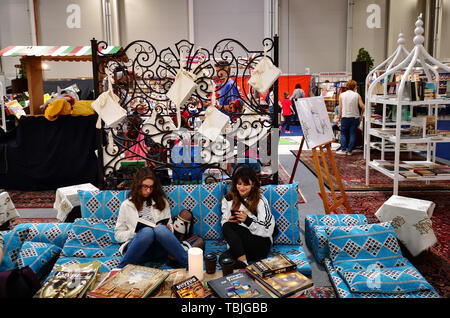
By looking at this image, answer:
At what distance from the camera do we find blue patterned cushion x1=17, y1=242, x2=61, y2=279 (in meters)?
2.93

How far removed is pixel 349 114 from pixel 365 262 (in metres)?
5.43

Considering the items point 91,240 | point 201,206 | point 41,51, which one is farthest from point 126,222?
point 41,51

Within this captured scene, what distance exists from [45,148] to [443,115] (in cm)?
1413

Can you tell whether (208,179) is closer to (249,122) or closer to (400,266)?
(249,122)

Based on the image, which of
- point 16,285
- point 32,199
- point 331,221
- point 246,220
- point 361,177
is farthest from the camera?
point 361,177

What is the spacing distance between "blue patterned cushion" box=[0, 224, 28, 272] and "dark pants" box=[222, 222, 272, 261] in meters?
1.52

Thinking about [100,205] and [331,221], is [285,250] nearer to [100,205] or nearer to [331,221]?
[331,221]

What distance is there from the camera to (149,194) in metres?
3.13

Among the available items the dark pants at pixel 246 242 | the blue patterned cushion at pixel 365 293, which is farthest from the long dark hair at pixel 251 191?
the blue patterned cushion at pixel 365 293

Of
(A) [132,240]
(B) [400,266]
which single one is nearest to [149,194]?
(A) [132,240]

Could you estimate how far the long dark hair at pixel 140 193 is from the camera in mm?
3092

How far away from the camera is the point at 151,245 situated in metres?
2.95

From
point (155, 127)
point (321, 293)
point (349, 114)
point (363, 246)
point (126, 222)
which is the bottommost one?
point (321, 293)

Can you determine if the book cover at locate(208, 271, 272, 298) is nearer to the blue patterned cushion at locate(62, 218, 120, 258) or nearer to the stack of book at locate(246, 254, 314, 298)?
the stack of book at locate(246, 254, 314, 298)
